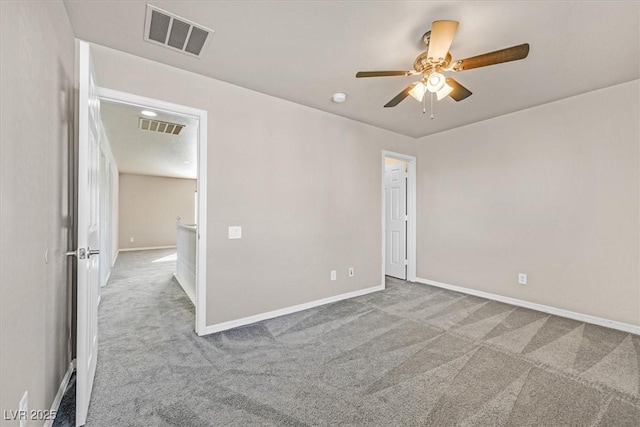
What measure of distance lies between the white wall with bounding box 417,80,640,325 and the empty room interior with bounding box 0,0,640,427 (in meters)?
0.02

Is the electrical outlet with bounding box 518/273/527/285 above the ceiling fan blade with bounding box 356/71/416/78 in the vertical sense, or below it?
below

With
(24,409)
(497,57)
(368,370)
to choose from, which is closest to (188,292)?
(24,409)

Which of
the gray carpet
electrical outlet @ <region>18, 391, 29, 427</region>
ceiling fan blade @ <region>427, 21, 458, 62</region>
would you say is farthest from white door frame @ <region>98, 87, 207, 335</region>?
ceiling fan blade @ <region>427, 21, 458, 62</region>

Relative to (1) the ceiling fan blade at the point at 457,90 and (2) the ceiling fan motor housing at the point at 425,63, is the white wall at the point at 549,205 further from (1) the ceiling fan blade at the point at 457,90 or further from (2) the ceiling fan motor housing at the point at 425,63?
(2) the ceiling fan motor housing at the point at 425,63

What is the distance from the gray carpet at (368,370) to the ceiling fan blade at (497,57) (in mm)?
2164

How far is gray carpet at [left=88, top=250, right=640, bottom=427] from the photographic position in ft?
5.15

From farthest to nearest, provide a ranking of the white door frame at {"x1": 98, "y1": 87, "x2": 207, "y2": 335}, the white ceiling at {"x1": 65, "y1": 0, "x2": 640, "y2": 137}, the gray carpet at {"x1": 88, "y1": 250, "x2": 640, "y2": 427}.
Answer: the white door frame at {"x1": 98, "y1": 87, "x2": 207, "y2": 335} < the white ceiling at {"x1": 65, "y1": 0, "x2": 640, "y2": 137} < the gray carpet at {"x1": 88, "y1": 250, "x2": 640, "y2": 427}

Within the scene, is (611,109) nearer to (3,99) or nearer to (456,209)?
(456,209)

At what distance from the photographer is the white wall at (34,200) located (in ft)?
3.34

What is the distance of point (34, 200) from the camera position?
51.1 inches

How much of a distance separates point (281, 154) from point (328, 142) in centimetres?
74

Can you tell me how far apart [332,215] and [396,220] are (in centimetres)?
179

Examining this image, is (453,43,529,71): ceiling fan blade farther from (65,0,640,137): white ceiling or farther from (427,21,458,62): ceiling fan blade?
(65,0,640,137): white ceiling

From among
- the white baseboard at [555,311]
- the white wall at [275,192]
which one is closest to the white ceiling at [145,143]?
the white wall at [275,192]
